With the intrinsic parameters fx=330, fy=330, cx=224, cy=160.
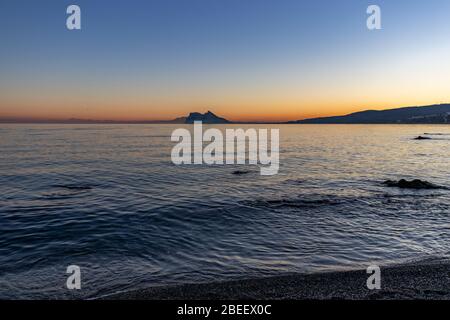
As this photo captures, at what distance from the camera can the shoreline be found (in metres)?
9.10

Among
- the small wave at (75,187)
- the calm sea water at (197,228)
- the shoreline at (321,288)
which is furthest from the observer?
the small wave at (75,187)

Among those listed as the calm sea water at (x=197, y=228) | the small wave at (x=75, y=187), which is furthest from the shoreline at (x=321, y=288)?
the small wave at (x=75, y=187)

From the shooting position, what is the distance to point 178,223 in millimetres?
17938

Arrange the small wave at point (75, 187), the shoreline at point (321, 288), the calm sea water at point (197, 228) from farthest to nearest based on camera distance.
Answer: the small wave at point (75, 187)
the calm sea water at point (197, 228)
the shoreline at point (321, 288)

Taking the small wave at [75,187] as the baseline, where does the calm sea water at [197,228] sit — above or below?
below

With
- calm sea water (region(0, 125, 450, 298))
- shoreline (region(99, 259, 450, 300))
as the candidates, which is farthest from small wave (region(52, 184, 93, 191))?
shoreline (region(99, 259, 450, 300))

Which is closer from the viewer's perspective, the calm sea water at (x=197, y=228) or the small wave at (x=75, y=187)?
the calm sea water at (x=197, y=228)

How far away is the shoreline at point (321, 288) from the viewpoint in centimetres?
910

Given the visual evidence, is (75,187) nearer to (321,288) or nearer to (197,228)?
(197,228)

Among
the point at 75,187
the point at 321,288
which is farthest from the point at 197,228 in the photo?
the point at 75,187

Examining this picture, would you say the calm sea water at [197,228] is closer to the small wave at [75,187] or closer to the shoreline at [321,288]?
the small wave at [75,187]

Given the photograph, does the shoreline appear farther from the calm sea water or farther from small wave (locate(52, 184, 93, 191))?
small wave (locate(52, 184, 93, 191))
